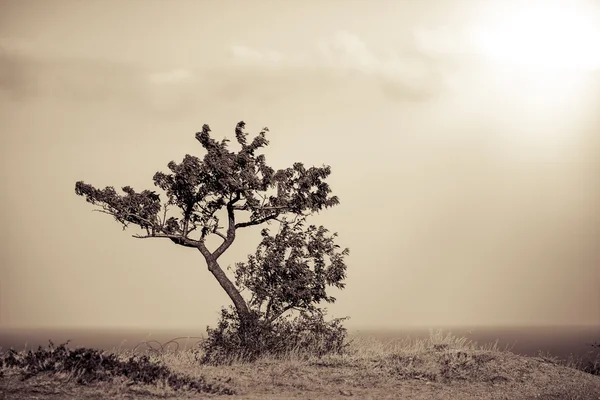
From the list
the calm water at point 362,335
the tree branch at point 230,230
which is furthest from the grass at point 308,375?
the tree branch at point 230,230

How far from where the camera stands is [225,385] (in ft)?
54.1

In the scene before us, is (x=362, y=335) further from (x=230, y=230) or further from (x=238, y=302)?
(x=230, y=230)

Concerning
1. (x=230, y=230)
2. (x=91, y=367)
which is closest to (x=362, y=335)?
(x=230, y=230)

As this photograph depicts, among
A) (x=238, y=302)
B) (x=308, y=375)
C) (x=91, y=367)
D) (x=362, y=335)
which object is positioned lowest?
(x=308, y=375)

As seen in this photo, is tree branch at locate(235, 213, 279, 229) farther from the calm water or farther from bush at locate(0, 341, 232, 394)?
bush at locate(0, 341, 232, 394)

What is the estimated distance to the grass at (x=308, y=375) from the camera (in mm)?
15062

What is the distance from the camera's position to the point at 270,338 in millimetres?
23156

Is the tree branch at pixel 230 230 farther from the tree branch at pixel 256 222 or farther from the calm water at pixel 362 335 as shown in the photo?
the calm water at pixel 362 335

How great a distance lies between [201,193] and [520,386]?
13184mm

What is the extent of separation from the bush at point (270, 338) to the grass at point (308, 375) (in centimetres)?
60

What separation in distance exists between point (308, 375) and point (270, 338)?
5.01 meters

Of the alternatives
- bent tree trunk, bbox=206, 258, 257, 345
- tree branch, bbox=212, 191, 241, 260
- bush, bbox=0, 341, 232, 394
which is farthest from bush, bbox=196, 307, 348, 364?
bush, bbox=0, 341, 232, 394

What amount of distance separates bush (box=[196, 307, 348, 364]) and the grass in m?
0.60

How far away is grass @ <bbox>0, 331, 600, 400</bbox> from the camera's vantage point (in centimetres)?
1506
